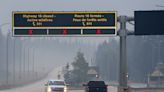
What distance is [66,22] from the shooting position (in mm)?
58688

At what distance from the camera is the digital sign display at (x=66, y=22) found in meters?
58.4

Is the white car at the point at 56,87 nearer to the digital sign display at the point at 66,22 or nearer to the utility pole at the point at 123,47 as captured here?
the utility pole at the point at 123,47

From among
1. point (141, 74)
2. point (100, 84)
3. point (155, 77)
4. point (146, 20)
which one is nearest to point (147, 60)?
point (141, 74)

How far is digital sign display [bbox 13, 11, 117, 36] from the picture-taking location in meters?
58.4

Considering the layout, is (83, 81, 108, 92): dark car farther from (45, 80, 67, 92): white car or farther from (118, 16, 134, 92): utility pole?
(118, 16, 134, 92): utility pole

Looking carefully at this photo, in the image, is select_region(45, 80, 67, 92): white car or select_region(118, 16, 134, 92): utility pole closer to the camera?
select_region(118, 16, 134, 92): utility pole

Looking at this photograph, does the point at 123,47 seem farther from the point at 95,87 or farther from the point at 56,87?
the point at 56,87

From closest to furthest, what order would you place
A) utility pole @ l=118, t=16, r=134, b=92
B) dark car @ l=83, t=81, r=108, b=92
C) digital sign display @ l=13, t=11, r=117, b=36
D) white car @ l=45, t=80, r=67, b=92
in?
digital sign display @ l=13, t=11, r=117, b=36, utility pole @ l=118, t=16, r=134, b=92, white car @ l=45, t=80, r=67, b=92, dark car @ l=83, t=81, r=108, b=92

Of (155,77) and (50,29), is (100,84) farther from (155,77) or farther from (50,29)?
(155,77)

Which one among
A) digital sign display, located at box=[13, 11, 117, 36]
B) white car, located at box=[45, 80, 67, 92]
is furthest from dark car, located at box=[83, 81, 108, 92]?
digital sign display, located at box=[13, 11, 117, 36]

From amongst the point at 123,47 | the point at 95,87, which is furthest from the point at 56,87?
the point at 123,47

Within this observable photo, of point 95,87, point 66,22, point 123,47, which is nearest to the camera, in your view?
point 66,22

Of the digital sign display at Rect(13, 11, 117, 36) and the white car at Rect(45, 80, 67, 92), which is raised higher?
the digital sign display at Rect(13, 11, 117, 36)

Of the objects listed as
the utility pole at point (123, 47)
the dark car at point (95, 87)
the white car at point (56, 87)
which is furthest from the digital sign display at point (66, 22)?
the dark car at point (95, 87)
